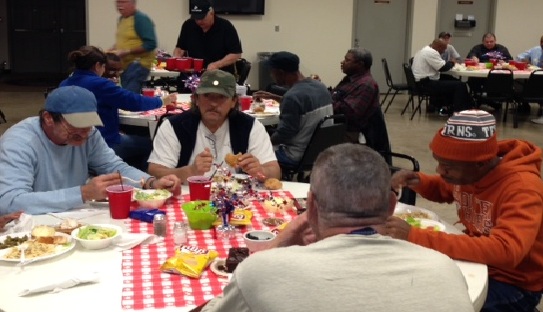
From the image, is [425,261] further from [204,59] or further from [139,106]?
[204,59]

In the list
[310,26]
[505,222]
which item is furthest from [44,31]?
[505,222]

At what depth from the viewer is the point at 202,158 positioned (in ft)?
9.65

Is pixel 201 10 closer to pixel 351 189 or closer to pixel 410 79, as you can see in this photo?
pixel 410 79

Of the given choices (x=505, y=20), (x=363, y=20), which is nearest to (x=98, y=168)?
(x=363, y=20)

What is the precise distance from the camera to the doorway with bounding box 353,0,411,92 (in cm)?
1275

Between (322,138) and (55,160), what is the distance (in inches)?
87.8

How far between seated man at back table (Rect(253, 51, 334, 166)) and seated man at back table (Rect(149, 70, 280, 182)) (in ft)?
4.35

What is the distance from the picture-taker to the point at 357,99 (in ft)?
17.8

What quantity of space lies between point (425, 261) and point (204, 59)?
6015 millimetres

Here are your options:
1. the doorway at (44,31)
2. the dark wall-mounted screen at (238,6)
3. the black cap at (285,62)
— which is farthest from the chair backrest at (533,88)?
the doorway at (44,31)

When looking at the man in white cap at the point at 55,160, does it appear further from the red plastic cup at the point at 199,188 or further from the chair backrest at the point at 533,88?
the chair backrest at the point at 533,88

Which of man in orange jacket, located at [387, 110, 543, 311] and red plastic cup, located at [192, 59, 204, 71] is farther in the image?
red plastic cup, located at [192, 59, 204, 71]

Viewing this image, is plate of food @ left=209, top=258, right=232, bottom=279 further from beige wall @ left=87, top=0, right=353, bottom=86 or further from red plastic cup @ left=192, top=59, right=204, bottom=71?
beige wall @ left=87, top=0, right=353, bottom=86

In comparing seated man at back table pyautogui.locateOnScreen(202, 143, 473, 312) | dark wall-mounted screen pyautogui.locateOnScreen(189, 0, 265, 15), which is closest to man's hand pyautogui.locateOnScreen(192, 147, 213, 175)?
seated man at back table pyautogui.locateOnScreen(202, 143, 473, 312)
